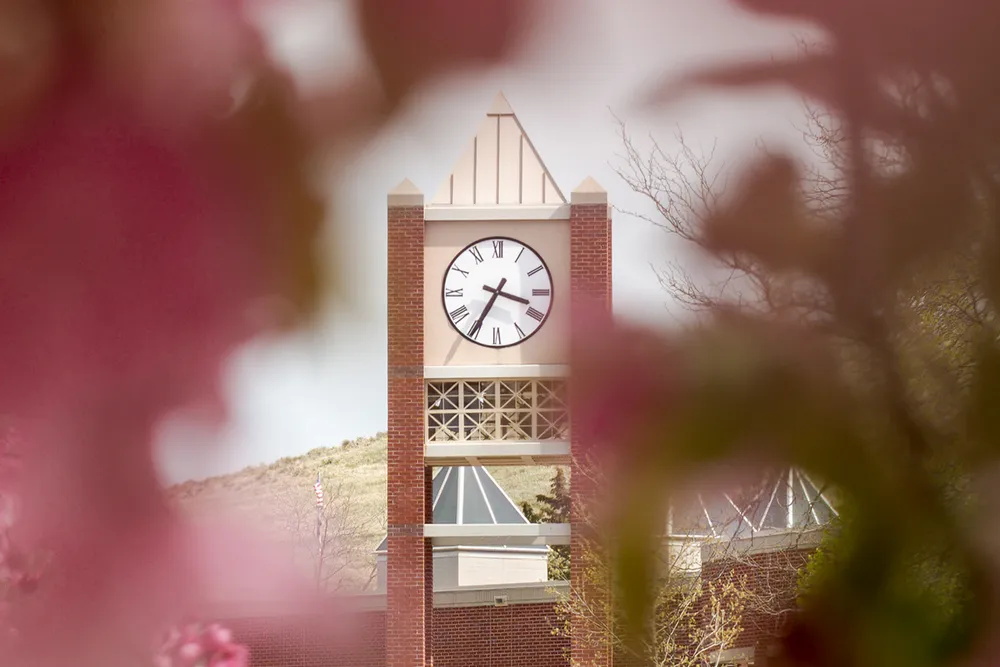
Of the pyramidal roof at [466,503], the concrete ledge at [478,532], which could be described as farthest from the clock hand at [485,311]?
the pyramidal roof at [466,503]

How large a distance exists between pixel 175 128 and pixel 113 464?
68mm

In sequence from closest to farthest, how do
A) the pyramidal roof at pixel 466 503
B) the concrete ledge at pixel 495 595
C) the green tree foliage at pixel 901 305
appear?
the green tree foliage at pixel 901 305 < the concrete ledge at pixel 495 595 < the pyramidal roof at pixel 466 503

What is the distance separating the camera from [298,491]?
0.73ft

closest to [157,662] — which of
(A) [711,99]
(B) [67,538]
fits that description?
(B) [67,538]

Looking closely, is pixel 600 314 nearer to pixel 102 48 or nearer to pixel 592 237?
pixel 592 237

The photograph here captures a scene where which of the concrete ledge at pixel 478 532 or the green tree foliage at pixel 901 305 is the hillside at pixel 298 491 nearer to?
the green tree foliage at pixel 901 305

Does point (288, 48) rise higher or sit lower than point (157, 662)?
higher

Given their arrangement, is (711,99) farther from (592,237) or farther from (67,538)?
(67,538)

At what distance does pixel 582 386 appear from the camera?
0.20 meters

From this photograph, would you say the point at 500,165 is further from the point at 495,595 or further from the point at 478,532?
the point at 495,595

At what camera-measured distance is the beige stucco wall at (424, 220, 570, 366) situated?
0.68 feet

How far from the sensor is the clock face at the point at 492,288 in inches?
11.6

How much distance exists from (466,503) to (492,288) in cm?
713

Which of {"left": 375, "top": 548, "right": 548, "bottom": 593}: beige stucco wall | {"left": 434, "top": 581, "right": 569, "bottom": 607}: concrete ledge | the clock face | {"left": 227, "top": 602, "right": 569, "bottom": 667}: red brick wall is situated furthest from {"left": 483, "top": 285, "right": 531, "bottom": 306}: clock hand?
{"left": 434, "top": 581, "right": 569, "bottom": 607}: concrete ledge
